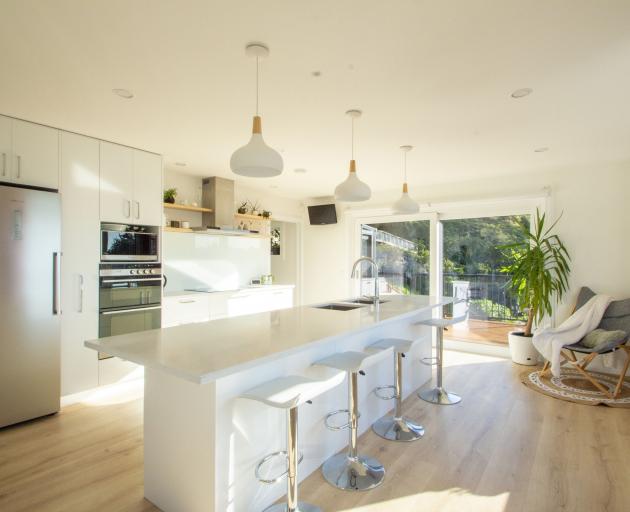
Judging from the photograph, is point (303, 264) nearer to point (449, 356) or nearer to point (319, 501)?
point (449, 356)

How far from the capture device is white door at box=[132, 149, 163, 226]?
388cm

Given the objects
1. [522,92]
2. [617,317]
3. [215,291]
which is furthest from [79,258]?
[617,317]

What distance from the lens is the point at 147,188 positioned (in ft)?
13.0

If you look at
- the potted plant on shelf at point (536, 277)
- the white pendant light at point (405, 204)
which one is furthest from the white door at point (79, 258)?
the potted plant on shelf at point (536, 277)

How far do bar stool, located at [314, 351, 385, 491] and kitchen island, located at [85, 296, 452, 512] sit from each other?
12 cm

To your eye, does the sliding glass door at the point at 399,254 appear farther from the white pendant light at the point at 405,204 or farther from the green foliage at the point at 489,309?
the white pendant light at the point at 405,204

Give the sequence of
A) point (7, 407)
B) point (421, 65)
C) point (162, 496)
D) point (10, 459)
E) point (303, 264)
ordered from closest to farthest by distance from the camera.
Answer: point (162, 496), point (421, 65), point (10, 459), point (7, 407), point (303, 264)

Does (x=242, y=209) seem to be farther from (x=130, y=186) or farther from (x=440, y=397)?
(x=440, y=397)

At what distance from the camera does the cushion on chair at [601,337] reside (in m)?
3.60

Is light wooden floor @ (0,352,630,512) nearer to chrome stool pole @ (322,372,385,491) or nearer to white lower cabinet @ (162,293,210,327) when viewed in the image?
chrome stool pole @ (322,372,385,491)

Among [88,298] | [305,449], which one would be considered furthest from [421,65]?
[88,298]

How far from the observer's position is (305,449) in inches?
89.3

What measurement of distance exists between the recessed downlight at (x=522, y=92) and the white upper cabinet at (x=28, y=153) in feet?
12.1

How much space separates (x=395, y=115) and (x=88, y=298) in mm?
3173
